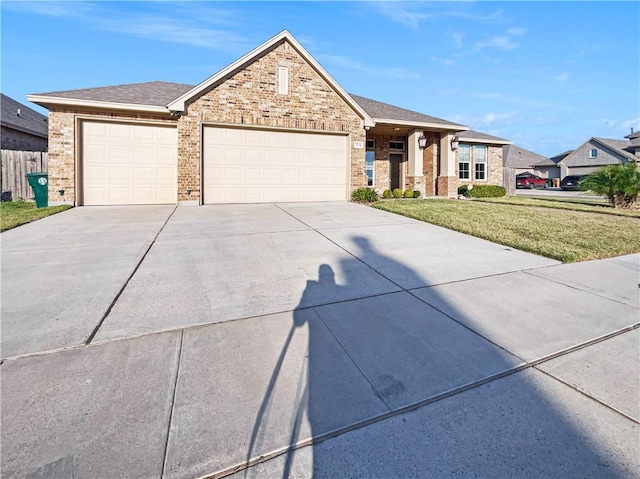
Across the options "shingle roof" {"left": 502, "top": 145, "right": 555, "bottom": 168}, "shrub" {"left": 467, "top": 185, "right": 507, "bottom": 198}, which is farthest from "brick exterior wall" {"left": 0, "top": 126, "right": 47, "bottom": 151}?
"shingle roof" {"left": 502, "top": 145, "right": 555, "bottom": 168}

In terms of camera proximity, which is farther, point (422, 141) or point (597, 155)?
point (597, 155)

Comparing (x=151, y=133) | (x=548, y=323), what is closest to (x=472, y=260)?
(x=548, y=323)

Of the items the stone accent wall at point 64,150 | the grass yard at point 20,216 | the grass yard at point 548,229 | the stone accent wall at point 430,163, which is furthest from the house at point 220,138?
the stone accent wall at point 430,163

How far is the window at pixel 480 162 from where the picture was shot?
18719 mm

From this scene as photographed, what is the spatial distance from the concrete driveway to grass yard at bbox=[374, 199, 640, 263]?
42.0 inches

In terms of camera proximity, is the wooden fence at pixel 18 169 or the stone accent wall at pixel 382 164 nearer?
the wooden fence at pixel 18 169

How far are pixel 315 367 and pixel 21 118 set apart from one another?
24612 mm

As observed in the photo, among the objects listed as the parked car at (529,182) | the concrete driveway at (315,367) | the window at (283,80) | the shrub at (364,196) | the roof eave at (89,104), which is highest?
the window at (283,80)

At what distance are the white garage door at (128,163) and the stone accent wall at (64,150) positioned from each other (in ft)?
0.92

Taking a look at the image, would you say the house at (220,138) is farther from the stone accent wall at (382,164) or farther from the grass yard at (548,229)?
the grass yard at (548,229)

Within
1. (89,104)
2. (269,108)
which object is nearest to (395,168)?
(269,108)

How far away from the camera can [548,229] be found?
808 cm

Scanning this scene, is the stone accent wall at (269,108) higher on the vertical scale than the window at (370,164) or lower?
higher

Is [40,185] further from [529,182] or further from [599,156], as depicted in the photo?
[599,156]
